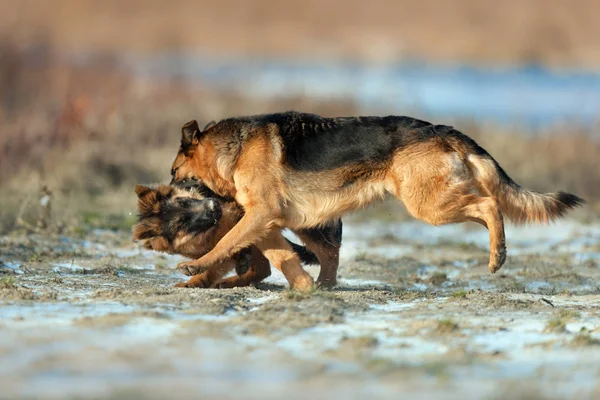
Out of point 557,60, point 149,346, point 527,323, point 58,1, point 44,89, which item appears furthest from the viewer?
point 58,1

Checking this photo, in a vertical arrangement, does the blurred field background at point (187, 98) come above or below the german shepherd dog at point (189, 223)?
above

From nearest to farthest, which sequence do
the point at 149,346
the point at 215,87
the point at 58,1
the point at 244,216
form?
the point at 149,346 < the point at 244,216 < the point at 215,87 < the point at 58,1

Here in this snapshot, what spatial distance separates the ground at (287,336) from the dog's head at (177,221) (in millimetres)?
360

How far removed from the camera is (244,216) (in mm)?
7559

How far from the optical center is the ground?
4.52 metres

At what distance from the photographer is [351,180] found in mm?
7645

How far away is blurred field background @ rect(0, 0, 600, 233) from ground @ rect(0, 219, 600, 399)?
11.7 ft

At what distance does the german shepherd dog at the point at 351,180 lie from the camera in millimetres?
7520

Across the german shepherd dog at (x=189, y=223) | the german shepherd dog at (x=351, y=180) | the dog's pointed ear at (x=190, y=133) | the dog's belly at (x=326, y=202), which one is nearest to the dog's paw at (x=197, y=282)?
the german shepherd dog at (x=189, y=223)

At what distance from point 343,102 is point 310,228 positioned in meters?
9.58

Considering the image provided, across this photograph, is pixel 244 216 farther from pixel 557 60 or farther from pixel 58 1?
Answer: pixel 58 1

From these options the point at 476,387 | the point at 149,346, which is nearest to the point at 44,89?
the point at 149,346

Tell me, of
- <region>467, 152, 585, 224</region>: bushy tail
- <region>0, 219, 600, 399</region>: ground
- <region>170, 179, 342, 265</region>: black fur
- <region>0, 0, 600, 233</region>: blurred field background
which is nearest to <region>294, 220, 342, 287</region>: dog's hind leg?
<region>170, 179, 342, 265</region>: black fur

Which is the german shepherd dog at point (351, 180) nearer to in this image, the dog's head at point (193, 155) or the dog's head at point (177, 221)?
the dog's head at point (193, 155)
